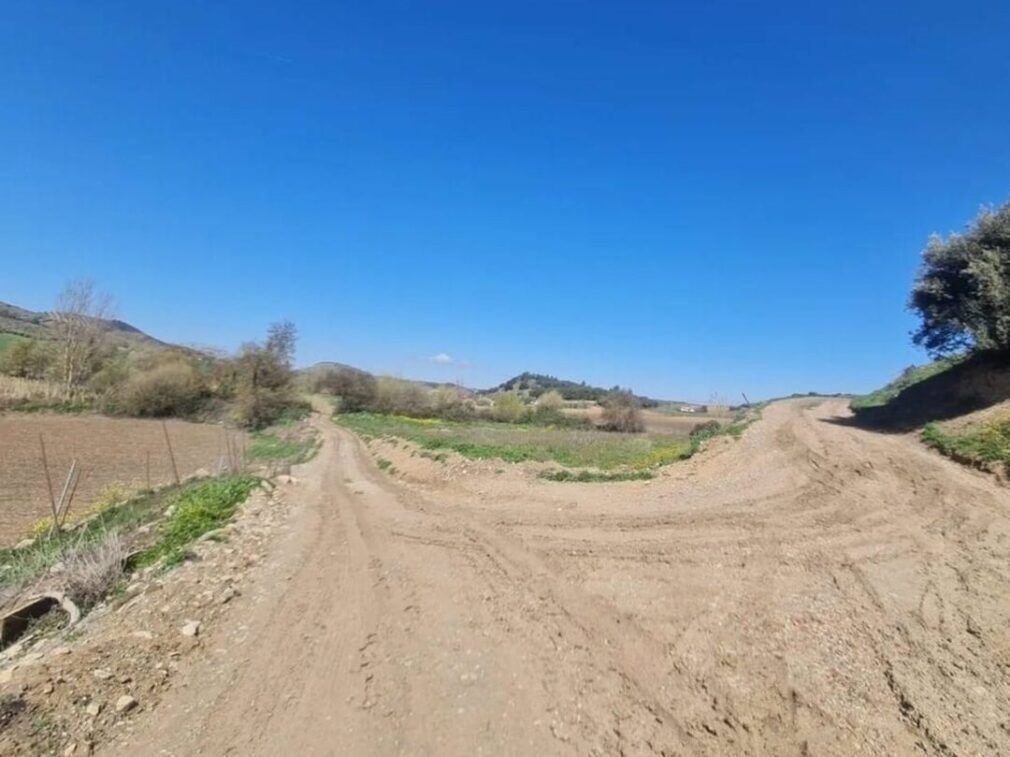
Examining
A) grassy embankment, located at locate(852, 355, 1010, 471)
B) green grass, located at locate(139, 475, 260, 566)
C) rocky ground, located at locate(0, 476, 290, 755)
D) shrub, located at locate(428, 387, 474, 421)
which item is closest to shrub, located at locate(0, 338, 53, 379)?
shrub, located at locate(428, 387, 474, 421)

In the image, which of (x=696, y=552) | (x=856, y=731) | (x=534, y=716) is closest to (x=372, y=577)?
(x=534, y=716)

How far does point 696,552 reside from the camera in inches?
311

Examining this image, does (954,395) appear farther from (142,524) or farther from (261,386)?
(261,386)

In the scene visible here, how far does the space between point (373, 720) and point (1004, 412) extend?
16.2 m

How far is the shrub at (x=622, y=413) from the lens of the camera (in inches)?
1866

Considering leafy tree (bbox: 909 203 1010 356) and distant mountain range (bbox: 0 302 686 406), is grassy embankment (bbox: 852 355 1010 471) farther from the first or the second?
distant mountain range (bbox: 0 302 686 406)

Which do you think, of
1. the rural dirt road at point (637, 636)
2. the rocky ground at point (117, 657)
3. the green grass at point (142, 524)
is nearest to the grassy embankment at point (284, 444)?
the green grass at point (142, 524)

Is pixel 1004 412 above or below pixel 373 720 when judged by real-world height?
above

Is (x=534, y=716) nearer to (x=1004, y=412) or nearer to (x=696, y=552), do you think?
(x=696, y=552)

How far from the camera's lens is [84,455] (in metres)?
25.2

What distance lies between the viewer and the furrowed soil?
4.10 metres

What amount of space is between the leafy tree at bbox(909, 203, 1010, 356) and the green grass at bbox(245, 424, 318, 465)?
2634cm

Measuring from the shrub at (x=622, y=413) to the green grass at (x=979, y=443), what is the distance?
33362 millimetres

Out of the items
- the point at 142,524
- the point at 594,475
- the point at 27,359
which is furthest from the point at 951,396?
the point at 27,359
